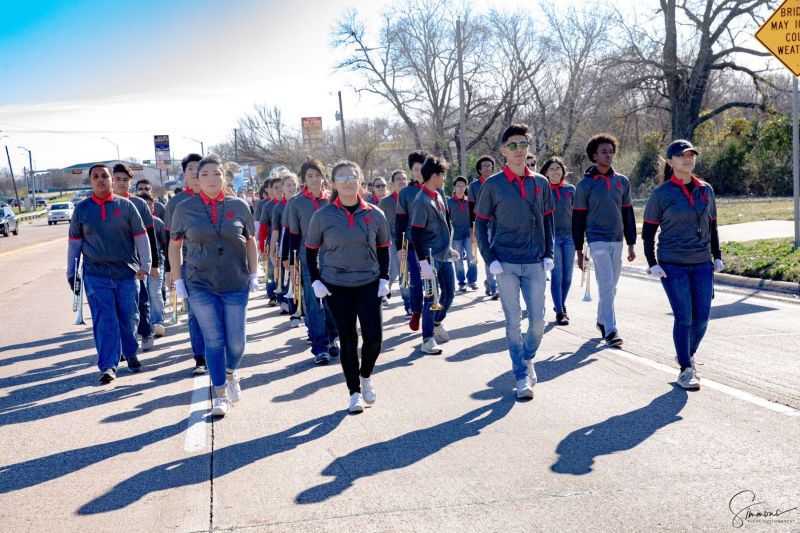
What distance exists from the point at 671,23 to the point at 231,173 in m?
28.6

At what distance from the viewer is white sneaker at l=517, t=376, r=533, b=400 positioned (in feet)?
20.2

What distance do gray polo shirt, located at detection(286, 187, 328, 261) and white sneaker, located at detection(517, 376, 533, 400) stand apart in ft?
9.98

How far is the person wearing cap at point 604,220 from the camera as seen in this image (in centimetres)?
789

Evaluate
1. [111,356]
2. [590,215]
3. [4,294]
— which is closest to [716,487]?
[590,215]

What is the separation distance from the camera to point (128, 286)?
7730 millimetres

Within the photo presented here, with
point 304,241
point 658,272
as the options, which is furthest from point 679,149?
point 304,241

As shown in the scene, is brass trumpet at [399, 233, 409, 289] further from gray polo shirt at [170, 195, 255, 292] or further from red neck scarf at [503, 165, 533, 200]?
gray polo shirt at [170, 195, 255, 292]

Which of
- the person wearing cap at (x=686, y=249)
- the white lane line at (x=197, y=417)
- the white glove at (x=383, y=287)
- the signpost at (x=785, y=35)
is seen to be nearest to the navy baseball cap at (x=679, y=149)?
the person wearing cap at (x=686, y=249)

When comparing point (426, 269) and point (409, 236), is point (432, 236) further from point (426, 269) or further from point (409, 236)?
point (426, 269)

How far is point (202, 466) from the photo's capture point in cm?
503

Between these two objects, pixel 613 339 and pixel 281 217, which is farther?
pixel 281 217

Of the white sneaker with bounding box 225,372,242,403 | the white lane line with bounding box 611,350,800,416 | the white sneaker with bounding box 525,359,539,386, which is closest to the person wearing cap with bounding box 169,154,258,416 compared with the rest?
the white sneaker with bounding box 225,372,242,403

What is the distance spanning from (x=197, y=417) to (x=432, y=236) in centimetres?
304

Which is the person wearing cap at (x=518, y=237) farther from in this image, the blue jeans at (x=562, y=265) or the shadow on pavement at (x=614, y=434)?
the blue jeans at (x=562, y=265)
